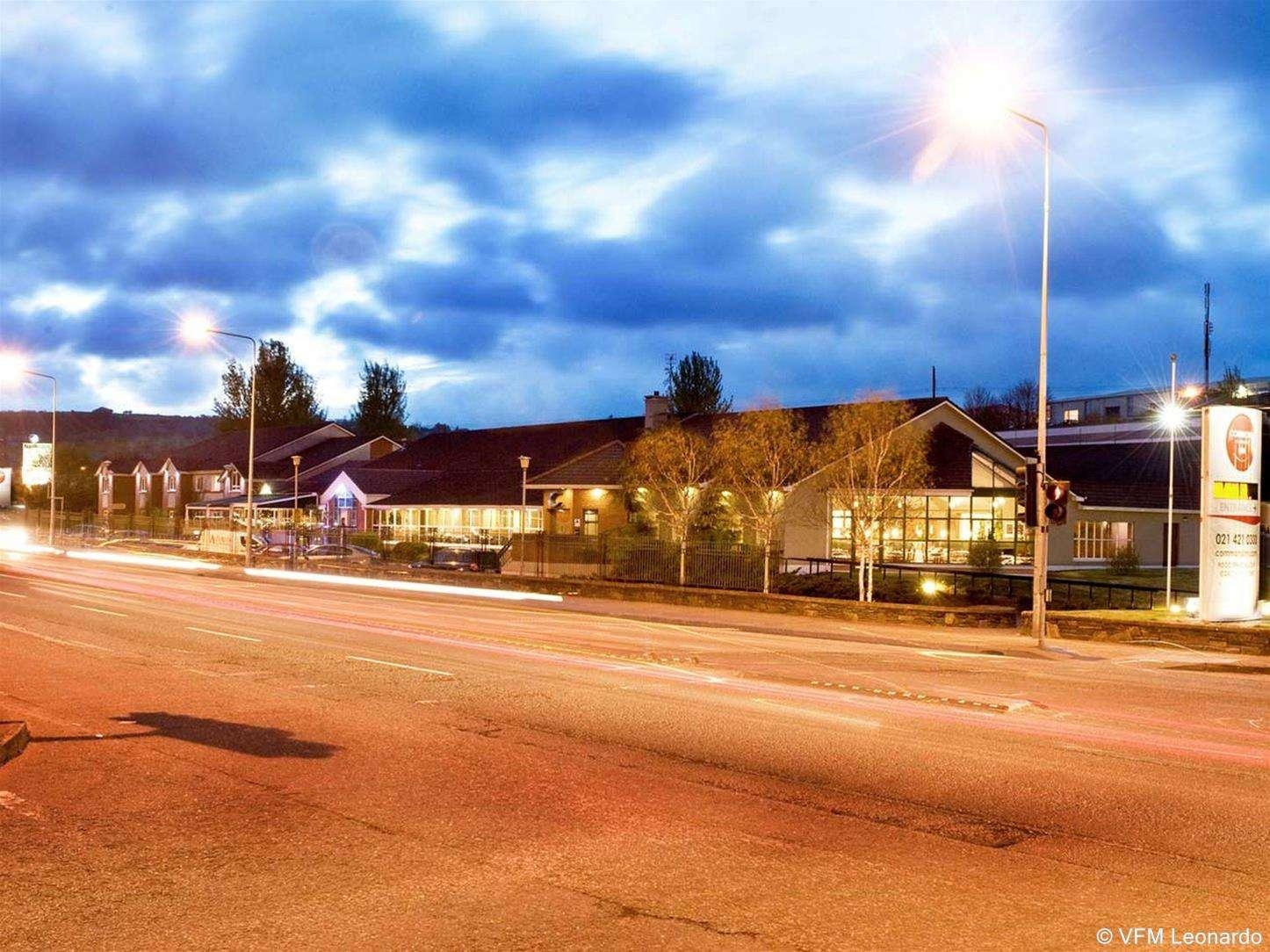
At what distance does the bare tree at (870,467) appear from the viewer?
34344mm

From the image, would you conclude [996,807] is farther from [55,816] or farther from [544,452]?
[544,452]

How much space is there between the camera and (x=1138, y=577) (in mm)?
45469

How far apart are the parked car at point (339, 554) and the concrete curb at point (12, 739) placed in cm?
3897

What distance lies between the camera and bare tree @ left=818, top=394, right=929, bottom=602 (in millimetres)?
34344

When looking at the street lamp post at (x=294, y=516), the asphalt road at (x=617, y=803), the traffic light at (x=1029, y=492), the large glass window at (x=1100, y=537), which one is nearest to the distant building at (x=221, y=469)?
the street lamp post at (x=294, y=516)

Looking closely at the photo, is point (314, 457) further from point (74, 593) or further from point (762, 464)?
point (762, 464)

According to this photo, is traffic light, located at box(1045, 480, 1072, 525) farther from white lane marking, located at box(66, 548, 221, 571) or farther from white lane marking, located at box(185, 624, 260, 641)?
white lane marking, located at box(66, 548, 221, 571)

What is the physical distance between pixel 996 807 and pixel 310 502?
73852 mm

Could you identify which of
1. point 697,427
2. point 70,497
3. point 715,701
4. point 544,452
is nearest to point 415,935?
point 715,701

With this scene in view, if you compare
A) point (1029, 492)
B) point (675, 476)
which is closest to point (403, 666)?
point (1029, 492)

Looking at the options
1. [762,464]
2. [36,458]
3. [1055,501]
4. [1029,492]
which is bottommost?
[1055,501]

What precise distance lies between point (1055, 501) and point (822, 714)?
11101mm

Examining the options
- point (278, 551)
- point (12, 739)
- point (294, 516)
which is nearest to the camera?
point (12, 739)

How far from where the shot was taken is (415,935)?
21.2ft
